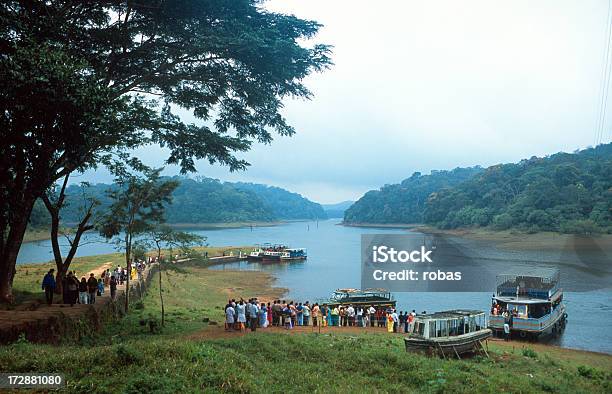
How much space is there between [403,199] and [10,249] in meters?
152

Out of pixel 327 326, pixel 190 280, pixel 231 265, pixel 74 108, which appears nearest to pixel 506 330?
pixel 327 326

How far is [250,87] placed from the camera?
17.6 metres

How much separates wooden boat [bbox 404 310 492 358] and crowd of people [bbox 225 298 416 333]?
231 centimetres

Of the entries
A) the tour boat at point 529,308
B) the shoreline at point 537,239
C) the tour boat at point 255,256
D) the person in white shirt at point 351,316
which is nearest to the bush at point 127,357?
the person in white shirt at point 351,316

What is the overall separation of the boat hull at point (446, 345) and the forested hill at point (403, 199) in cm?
12876

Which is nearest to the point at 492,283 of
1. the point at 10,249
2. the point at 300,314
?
the point at 300,314

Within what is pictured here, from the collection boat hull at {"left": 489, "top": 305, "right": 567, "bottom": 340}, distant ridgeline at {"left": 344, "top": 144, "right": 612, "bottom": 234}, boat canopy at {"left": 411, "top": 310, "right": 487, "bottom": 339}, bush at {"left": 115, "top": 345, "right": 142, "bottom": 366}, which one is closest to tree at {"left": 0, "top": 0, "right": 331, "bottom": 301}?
bush at {"left": 115, "top": 345, "right": 142, "bottom": 366}

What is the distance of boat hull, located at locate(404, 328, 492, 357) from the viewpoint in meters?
16.2

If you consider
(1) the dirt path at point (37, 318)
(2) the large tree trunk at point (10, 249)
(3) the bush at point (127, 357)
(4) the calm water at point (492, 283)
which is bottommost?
(4) the calm water at point (492, 283)

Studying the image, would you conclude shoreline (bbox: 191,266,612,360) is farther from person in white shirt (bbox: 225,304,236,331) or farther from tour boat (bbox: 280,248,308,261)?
tour boat (bbox: 280,248,308,261)

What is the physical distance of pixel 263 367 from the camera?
11219mm

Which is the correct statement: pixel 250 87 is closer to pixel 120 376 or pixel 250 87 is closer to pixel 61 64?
pixel 61 64

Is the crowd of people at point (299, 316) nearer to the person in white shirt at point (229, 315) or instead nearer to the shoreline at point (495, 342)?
the person in white shirt at point (229, 315)

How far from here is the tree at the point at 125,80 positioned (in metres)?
11.9
